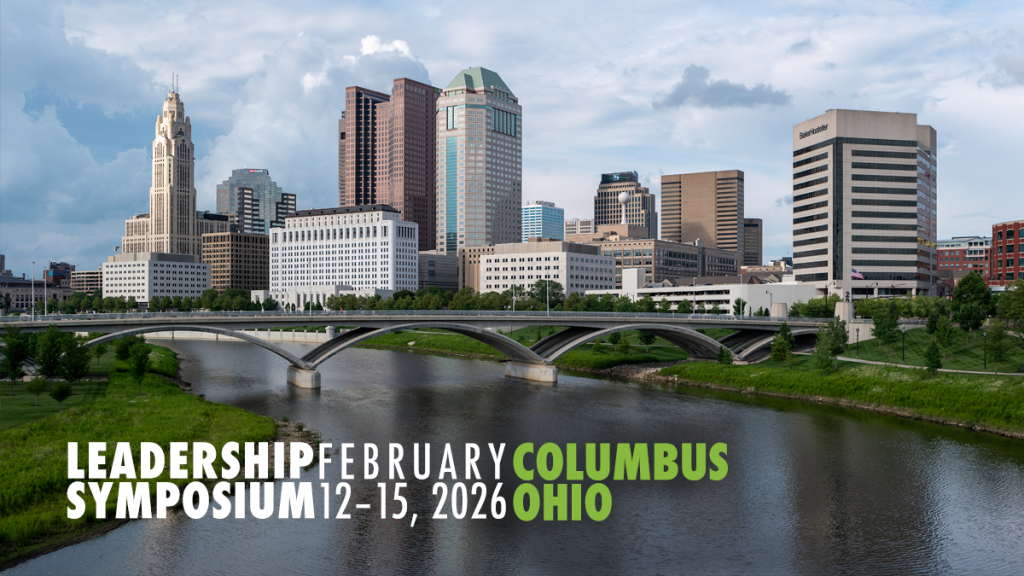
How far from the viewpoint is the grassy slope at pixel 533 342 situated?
98625 millimetres

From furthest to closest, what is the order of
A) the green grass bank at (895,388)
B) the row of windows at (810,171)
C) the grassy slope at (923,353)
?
the row of windows at (810,171) < the grassy slope at (923,353) < the green grass bank at (895,388)

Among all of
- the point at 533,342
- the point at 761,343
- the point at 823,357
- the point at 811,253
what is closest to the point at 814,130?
the point at 811,253

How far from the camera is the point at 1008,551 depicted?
103 ft

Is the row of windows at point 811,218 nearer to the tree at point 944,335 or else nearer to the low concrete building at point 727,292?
the low concrete building at point 727,292

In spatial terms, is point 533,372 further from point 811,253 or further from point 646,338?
point 811,253

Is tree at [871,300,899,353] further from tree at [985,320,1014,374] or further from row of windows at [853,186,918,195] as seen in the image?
row of windows at [853,186,918,195]

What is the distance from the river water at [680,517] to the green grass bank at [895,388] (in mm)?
2868

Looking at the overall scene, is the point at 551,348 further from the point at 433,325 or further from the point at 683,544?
the point at 683,544

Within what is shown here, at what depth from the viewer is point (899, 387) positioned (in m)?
65.4

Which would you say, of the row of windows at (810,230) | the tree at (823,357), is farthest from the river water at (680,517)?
the row of windows at (810,230)

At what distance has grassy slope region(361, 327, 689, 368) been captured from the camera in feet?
324

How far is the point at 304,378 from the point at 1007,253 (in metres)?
136

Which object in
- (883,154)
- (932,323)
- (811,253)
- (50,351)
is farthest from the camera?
(811,253)

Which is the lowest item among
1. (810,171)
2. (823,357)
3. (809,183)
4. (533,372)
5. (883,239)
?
(533,372)
